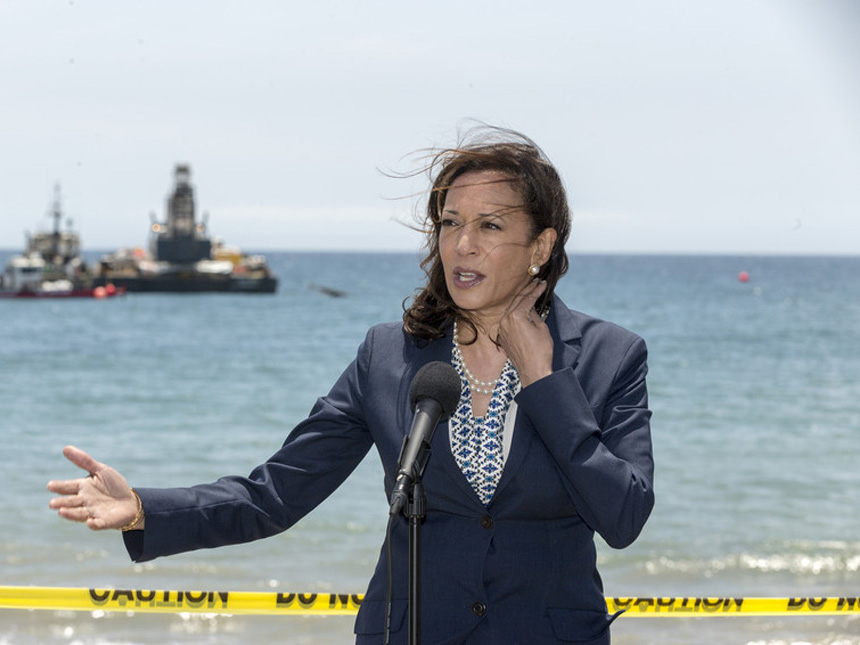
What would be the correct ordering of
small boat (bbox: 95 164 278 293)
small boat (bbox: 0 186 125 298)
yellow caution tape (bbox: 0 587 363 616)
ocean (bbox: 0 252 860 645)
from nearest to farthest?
yellow caution tape (bbox: 0 587 363 616), ocean (bbox: 0 252 860 645), small boat (bbox: 0 186 125 298), small boat (bbox: 95 164 278 293)

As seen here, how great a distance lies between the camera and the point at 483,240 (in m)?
2.42

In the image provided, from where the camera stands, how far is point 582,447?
2.22 metres

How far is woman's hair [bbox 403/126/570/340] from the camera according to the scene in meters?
2.46

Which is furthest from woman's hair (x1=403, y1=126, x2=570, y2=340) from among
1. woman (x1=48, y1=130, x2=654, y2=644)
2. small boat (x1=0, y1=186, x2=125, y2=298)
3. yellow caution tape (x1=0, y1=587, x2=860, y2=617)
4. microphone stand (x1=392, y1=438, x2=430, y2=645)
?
small boat (x1=0, y1=186, x2=125, y2=298)

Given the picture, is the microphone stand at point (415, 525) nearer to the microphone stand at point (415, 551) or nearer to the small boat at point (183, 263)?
the microphone stand at point (415, 551)

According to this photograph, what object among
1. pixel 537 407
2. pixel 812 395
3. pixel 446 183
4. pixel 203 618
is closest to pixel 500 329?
pixel 537 407

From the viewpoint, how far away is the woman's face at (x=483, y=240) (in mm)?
2412

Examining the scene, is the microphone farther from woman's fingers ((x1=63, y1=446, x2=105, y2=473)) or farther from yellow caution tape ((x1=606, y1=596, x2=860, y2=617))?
yellow caution tape ((x1=606, y1=596, x2=860, y2=617))

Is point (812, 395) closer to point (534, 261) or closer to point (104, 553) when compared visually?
point (104, 553)

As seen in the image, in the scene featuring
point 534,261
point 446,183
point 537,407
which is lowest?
point 537,407

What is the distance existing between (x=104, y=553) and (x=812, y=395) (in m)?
17.9

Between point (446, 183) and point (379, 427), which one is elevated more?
point (446, 183)


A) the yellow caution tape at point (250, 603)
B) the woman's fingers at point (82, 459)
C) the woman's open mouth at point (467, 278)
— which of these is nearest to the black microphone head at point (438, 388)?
the woman's open mouth at point (467, 278)

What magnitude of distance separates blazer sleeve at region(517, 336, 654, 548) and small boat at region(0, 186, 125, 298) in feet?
239
